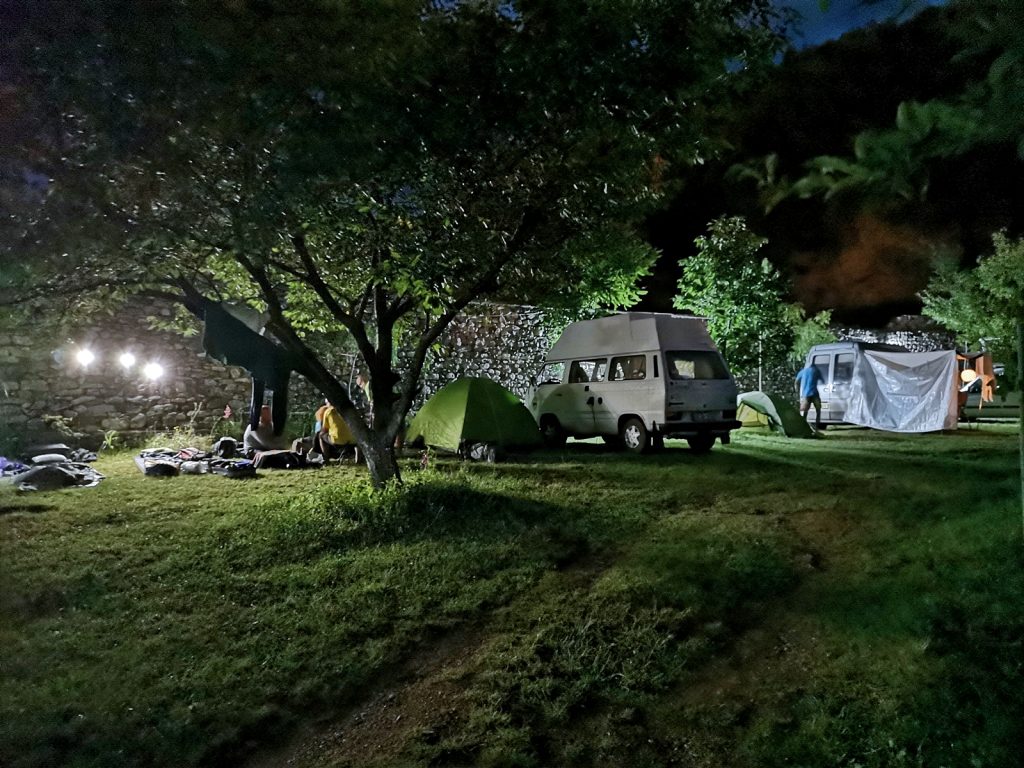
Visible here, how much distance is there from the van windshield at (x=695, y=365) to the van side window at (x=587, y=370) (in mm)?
1335

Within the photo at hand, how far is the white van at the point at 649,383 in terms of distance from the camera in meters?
11.1

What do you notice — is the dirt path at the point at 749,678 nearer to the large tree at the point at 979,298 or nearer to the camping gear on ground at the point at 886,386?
the camping gear on ground at the point at 886,386

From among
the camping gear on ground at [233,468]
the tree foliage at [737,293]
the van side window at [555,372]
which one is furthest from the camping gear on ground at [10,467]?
the tree foliage at [737,293]

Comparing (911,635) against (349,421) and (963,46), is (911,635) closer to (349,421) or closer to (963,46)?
(963,46)

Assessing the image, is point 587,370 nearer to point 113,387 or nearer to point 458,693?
point 113,387

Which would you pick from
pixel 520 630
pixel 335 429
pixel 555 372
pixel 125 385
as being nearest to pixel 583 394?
pixel 555 372

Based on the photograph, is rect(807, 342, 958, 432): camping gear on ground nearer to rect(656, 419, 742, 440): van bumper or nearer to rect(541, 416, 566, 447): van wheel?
rect(656, 419, 742, 440): van bumper

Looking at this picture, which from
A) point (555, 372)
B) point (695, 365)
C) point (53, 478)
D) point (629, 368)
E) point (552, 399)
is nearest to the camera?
point (53, 478)

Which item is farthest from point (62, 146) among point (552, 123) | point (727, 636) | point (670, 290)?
point (670, 290)

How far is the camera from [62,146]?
6.27 metres

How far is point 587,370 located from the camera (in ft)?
41.5

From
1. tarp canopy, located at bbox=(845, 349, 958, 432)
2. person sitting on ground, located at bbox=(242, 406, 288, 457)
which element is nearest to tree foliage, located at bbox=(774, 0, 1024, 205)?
person sitting on ground, located at bbox=(242, 406, 288, 457)

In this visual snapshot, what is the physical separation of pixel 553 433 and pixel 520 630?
28.1ft

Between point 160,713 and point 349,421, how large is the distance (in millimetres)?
4417
